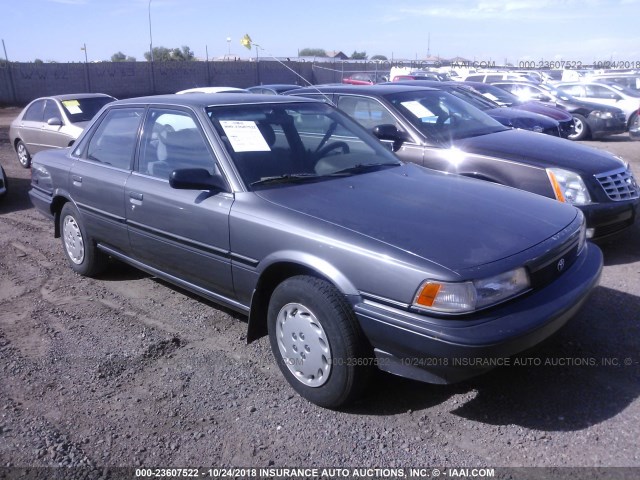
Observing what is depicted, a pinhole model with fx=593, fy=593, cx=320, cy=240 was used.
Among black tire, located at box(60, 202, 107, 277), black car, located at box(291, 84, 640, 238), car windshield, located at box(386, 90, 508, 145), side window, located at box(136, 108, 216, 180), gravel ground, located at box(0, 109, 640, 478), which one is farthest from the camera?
car windshield, located at box(386, 90, 508, 145)

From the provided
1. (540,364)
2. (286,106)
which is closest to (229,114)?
(286,106)

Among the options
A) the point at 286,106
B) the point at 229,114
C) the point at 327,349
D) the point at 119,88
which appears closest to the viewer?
the point at 327,349

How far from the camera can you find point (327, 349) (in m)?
3.13

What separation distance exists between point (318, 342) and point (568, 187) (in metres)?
3.22

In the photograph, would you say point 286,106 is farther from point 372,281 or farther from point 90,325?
point 90,325

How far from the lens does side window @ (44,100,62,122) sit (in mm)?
10414

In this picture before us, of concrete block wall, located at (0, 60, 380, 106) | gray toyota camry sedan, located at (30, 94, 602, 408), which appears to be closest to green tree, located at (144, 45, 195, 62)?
concrete block wall, located at (0, 60, 380, 106)

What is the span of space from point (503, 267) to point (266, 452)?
4.82 ft

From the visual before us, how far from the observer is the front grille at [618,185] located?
5.32m

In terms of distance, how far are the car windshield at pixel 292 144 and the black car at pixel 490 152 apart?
1.17 metres

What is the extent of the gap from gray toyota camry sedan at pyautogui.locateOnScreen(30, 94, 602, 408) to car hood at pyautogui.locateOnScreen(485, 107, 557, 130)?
5480mm

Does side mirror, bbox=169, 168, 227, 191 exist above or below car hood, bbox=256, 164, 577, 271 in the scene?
above

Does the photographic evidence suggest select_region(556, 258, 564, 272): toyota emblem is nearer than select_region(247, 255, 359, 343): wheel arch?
No

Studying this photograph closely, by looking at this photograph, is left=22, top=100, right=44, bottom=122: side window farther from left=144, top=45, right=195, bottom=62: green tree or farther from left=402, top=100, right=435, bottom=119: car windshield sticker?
left=144, top=45, right=195, bottom=62: green tree
